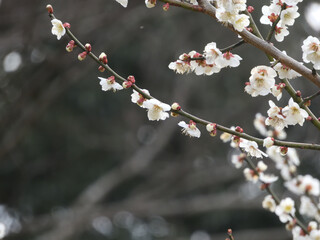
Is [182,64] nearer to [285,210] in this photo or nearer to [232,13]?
[232,13]

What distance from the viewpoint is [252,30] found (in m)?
1.36

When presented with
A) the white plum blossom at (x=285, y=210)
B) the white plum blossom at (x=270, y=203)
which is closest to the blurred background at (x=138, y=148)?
the white plum blossom at (x=270, y=203)

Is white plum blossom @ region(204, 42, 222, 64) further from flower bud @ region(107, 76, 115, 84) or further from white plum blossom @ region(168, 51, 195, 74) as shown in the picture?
flower bud @ region(107, 76, 115, 84)

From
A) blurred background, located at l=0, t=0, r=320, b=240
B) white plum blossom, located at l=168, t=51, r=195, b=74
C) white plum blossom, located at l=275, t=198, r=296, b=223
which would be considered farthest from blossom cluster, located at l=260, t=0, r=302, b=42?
blurred background, located at l=0, t=0, r=320, b=240

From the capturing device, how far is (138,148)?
6676 mm

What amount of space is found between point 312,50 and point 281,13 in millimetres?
137

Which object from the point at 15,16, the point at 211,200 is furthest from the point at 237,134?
the point at 211,200

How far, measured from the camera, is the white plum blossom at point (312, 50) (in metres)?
1.29

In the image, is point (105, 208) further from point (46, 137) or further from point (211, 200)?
point (46, 137)

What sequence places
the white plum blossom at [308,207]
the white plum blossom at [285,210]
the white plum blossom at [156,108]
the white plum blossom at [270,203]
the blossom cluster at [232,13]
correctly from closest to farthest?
1. the blossom cluster at [232,13]
2. the white plum blossom at [156,108]
3. the white plum blossom at [285,210]
4. the white plum blossom at [270,203]
5. the white plum blossom at [308,207]

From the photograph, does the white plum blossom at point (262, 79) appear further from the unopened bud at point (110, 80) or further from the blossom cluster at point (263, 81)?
the unopened bud at point (110, 80)

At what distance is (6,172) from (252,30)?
20.5 feet

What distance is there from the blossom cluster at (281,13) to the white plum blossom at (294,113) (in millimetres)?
230

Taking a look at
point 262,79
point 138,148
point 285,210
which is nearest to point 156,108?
point 262,79
